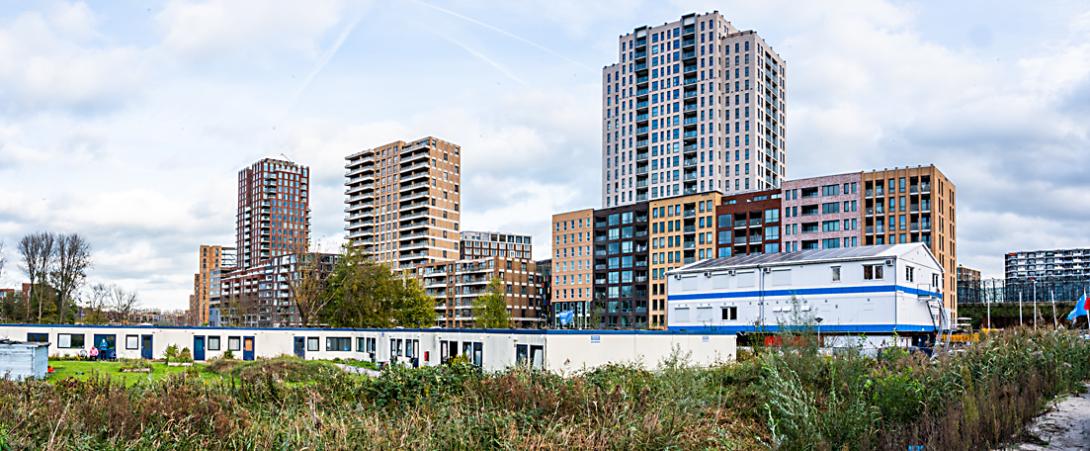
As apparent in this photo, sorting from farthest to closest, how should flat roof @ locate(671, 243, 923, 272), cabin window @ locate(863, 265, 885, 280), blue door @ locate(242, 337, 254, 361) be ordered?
blue door @ locate(242, 337, 254, 361)
flat roof @ locate(671, 243, 923, 272)
cabin window @ locate(863, 265, 885, 280)

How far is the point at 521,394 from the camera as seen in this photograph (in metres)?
14.1

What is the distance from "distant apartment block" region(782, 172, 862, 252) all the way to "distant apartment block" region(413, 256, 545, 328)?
45239 millimetres

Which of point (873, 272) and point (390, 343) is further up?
point (873, 272)

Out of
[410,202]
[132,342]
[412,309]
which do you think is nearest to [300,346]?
[132,342]

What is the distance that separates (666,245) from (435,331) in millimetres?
65034

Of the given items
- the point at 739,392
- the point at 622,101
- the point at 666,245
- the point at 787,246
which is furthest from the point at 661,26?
the point at 739,392

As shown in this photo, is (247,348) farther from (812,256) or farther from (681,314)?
(812,256)

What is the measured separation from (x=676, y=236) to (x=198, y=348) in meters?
65.0

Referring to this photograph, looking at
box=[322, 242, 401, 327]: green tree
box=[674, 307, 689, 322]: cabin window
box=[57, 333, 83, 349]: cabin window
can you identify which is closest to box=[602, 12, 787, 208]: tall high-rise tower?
box=[322, 242, 401, 327]: green tree

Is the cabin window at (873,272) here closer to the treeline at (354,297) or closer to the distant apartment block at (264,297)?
the treeline at (354,297)

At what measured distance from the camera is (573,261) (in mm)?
119062

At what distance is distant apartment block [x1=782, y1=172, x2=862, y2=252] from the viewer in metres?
91.9

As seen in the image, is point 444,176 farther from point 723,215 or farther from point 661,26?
point 723,215

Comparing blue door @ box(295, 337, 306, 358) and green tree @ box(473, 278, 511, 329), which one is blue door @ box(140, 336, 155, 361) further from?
green tree @ box(473, 278, 511, 329)
